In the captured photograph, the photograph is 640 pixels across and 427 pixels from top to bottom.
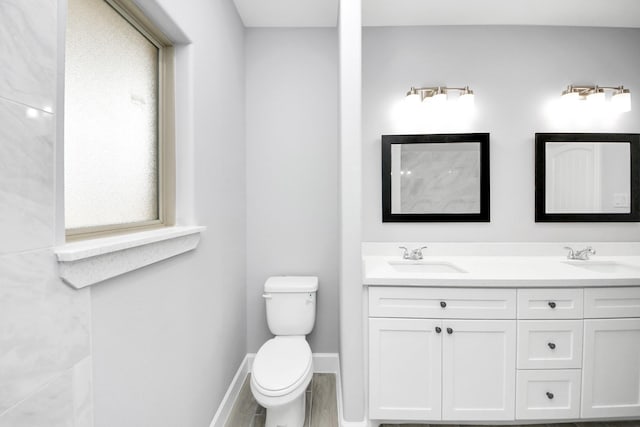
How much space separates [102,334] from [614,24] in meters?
3.42

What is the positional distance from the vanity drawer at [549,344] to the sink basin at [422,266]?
0.54m

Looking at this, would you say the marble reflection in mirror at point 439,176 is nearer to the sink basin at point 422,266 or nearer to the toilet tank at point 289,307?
the sink basin at point 422,266

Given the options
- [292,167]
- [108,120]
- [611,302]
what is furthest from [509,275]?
[108,120]

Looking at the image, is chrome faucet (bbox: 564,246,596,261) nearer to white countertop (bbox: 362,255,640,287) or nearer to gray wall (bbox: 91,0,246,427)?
white countertop (bbox: 362,255,640,287)

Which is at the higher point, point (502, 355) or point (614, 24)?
point (614, 24)

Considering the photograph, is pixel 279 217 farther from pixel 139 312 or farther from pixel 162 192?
pixel 139 312

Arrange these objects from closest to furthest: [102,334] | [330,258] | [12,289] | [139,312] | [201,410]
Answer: [12,289] → [102,334] → [139,312] → [201,410] → [330,258]

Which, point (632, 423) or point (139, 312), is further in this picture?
point (632, 423)

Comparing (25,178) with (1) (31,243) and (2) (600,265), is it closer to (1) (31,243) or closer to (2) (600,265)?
(1) (31,243)

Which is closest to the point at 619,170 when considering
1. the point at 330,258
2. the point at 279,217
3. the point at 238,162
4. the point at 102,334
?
the point at 330,258

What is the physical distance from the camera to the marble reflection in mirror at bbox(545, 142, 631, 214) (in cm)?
226

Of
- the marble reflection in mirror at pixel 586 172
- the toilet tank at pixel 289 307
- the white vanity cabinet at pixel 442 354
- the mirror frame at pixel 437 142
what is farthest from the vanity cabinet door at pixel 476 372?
the marble reflection in mirror at pixel 586 172

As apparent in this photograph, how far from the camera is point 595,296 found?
1.72 meters

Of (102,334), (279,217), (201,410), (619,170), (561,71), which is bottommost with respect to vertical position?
(201,410)
